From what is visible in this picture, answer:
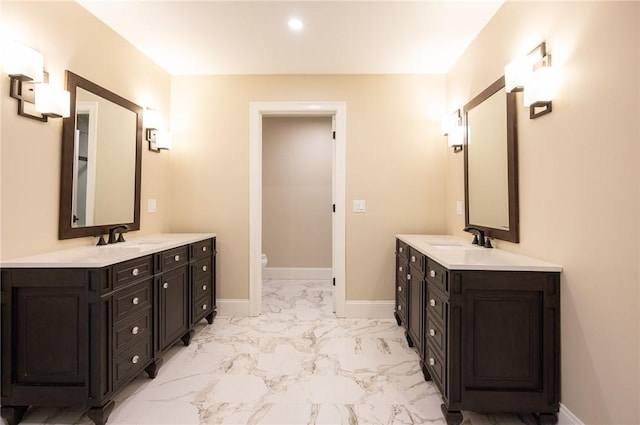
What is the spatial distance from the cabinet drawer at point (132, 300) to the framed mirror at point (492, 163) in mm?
2280

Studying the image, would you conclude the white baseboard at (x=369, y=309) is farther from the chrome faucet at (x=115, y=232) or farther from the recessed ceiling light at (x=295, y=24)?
the recessed ceiling light at (x=295, y=24)

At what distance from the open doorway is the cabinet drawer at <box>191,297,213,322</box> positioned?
75.9 inches

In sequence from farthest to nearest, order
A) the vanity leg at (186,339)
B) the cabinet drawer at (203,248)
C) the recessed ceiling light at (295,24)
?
the cabinet drawer at (203,248), the vanity leg at (186,339), the recessed ceiling light at (295,24)

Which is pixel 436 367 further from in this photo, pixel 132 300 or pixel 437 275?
Result: pixel 132 300

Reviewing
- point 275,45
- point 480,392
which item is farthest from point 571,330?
point 275,45

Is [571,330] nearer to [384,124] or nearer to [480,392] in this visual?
[480,392]

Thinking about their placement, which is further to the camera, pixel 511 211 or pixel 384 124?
pixel 384 124

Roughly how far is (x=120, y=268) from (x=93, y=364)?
1.57 ft

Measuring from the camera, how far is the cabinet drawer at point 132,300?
1.76 metres

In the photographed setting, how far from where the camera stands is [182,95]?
131 inches

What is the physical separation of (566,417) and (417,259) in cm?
111

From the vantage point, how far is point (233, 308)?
11.0ft

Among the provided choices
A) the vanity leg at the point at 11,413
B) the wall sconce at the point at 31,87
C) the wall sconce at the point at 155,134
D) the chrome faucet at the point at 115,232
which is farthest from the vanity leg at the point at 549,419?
the wall sconce at the point at 155,134

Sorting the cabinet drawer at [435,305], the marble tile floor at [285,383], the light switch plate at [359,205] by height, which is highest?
the light switch plate at [359,205]
